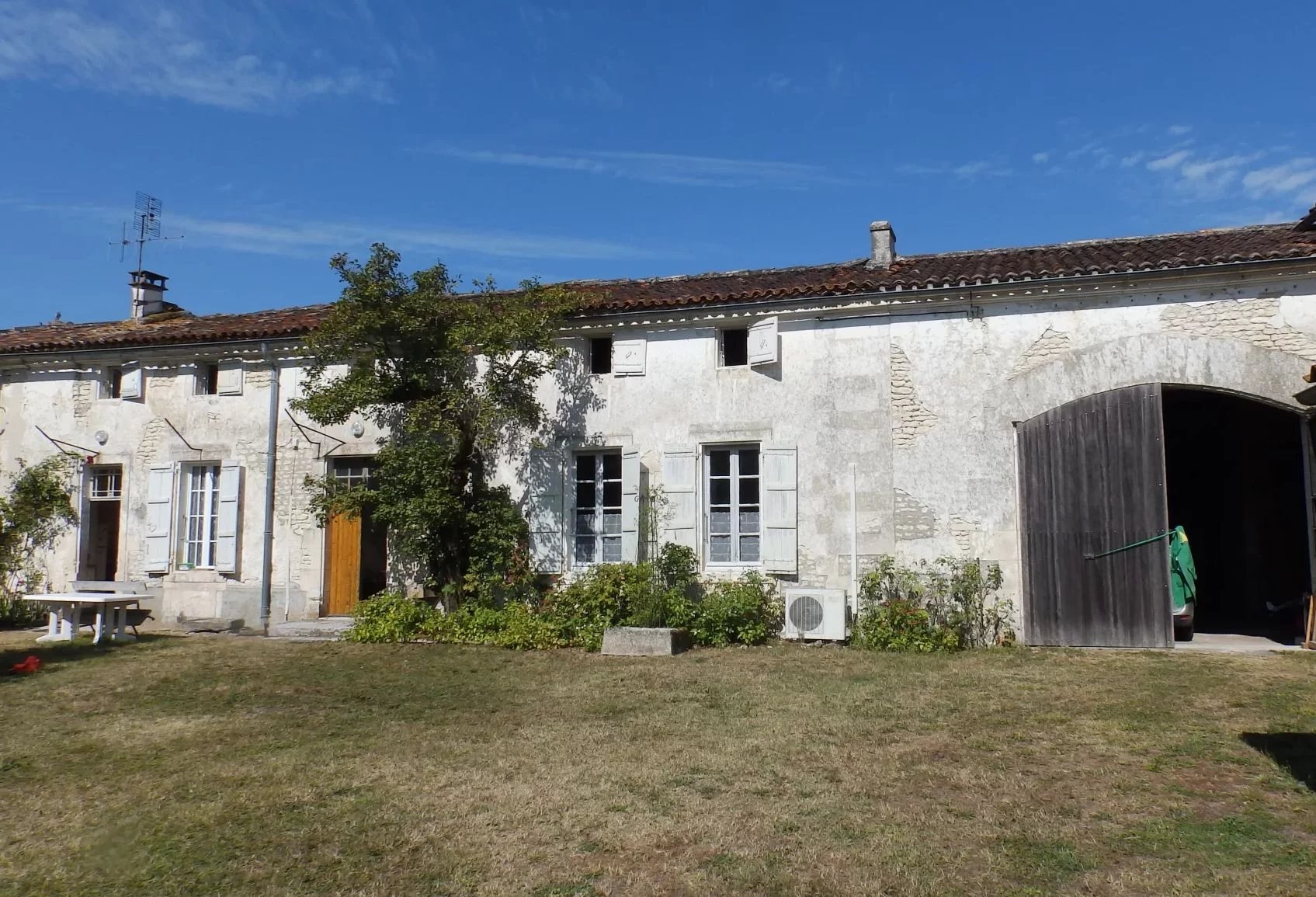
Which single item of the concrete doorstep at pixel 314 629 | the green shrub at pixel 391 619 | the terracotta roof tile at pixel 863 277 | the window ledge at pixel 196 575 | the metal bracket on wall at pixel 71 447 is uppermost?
the terracotta roof tile at pixel 863 277

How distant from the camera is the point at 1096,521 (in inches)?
396

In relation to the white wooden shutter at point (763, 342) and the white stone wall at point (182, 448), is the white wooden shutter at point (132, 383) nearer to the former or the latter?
the white stone wall at point (182, 448)

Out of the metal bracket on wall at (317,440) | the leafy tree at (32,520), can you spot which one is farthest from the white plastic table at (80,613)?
the metal bracket on wall at (317,440)

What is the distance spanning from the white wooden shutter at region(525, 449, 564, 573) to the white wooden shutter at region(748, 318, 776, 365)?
2.77 meters

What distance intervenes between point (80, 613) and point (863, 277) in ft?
34.4

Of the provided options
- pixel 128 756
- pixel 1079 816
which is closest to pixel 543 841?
pixel 1079 816

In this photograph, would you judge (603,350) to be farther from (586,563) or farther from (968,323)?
(968,323)

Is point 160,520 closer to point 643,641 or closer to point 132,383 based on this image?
point 132,383

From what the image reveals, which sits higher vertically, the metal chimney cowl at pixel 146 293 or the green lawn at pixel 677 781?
the metal chimney cowl at pixel 146 293

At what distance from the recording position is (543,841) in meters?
4.56

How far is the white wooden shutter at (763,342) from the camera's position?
440 inches

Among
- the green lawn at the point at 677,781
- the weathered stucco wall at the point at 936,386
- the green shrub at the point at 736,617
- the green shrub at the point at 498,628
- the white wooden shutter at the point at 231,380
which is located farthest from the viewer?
the white wooden shutter at the point at 231,380

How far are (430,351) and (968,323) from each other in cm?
656

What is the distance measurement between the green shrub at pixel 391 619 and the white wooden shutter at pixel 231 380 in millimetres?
3962
